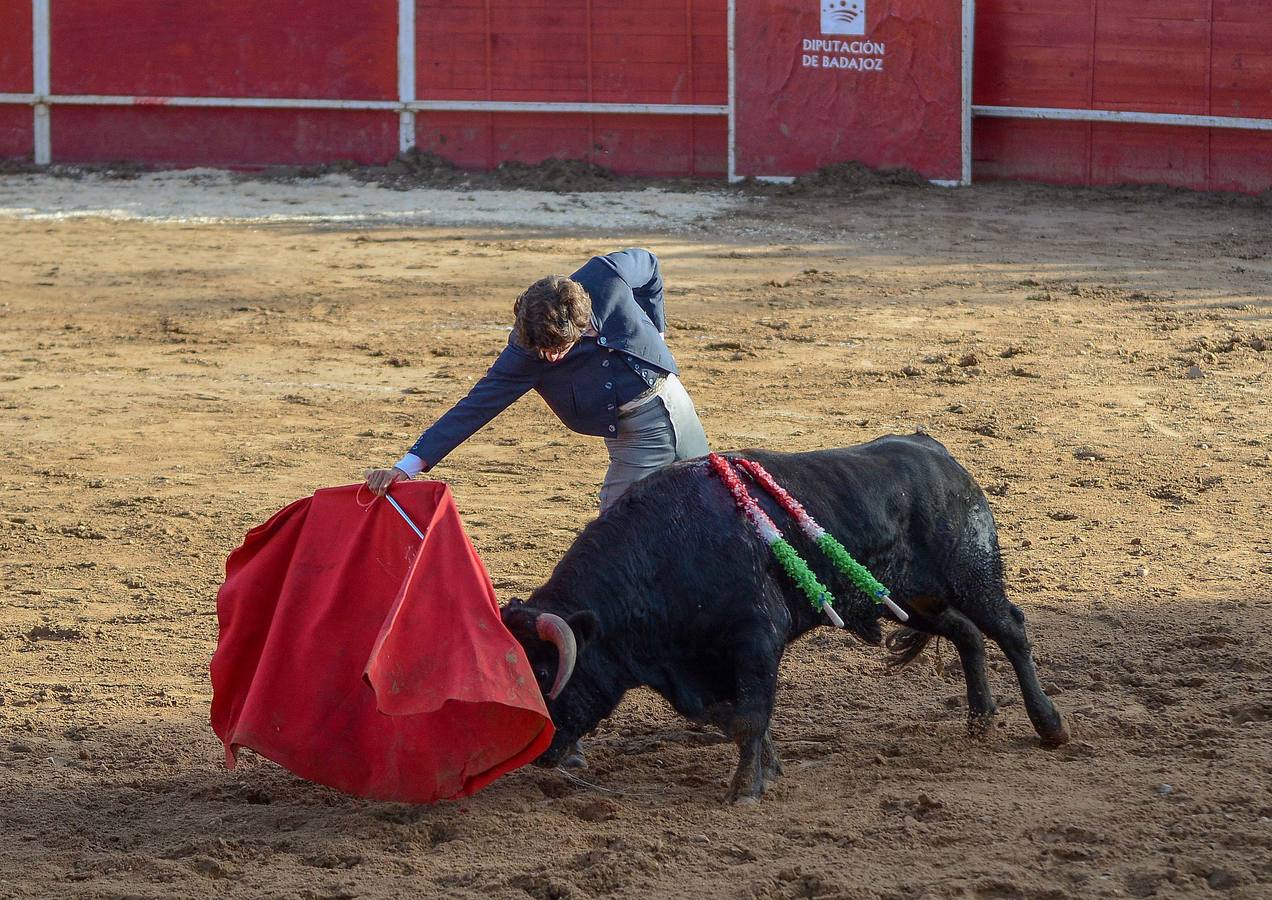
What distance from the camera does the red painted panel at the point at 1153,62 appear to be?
12531 millimetres

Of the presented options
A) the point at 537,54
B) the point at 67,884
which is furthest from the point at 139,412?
the point at 537,54

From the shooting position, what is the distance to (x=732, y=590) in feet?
12.7

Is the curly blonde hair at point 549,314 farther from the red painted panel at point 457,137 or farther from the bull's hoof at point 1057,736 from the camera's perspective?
the red painted panel at point 457,137

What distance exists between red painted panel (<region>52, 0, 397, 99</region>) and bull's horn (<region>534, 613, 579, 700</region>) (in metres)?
11.4

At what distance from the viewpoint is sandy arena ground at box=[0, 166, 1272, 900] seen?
141 inches

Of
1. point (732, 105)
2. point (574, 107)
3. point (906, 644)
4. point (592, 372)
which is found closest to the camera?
point (592, 372)

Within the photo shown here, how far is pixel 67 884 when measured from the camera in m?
3.45

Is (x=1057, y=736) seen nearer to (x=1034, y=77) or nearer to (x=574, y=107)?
(x=1034, y=77)

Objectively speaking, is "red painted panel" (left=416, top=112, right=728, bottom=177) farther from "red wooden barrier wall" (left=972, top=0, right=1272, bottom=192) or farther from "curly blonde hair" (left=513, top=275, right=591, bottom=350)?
"curly blonde hair" (left=513, top=275, right=591, bottom=350)

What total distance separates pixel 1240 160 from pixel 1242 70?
704 mm

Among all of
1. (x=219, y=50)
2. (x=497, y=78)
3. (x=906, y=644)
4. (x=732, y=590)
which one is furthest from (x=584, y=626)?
(x=219, y=50)

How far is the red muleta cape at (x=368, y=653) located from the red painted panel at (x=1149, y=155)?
10.4 m

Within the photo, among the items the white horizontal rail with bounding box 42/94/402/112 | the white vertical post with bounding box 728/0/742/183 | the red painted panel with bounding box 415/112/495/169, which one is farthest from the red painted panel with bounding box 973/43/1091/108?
the white horizontal rail with bounding box 42/94/402/112

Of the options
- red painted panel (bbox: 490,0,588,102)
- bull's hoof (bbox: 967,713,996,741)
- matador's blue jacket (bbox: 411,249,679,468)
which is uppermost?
red painted panel (bbox: 490,0,588,102)
